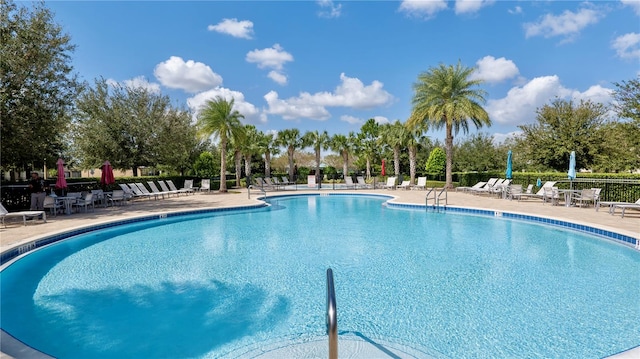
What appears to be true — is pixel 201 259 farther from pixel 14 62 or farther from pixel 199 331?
pixel 14 62

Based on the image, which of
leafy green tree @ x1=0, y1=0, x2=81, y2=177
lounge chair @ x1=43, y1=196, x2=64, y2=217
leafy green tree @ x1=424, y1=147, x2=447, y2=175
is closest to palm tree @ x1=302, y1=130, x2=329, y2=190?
leafy green tree @ x1=424, y1=147, x2=447, y2=175

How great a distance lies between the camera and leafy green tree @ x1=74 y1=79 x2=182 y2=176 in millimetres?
20719

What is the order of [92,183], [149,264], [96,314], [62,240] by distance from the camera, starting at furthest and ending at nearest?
1. [92,183]
2. [62,240]
3. [149,264]
4. [96,314]

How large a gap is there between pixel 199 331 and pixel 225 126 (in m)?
19.2

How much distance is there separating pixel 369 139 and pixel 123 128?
23667 millimetres

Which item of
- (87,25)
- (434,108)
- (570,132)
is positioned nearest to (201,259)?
(87,25)

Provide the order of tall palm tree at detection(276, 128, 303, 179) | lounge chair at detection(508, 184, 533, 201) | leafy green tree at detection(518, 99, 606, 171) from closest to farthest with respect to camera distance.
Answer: lounge chair at detection(508, 184, 533, 201), leafy green tree at detection(518, 99, 606, 171), tall palm tree at detection(276, 128, 303, 179)

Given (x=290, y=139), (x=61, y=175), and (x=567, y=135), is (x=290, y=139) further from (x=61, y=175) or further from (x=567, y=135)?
(x=61, y=175)

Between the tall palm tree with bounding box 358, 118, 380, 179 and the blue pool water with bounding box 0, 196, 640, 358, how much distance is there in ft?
88.3

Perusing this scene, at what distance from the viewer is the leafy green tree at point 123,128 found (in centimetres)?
2072

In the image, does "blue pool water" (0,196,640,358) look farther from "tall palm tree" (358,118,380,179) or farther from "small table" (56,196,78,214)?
"tall palm tree" (358,118,380,179)

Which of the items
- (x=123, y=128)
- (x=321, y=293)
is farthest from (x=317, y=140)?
(x=321, y=293)

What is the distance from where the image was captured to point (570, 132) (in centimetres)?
2197

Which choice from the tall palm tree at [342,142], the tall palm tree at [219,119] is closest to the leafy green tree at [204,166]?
the tall palm tree at [219,119]
